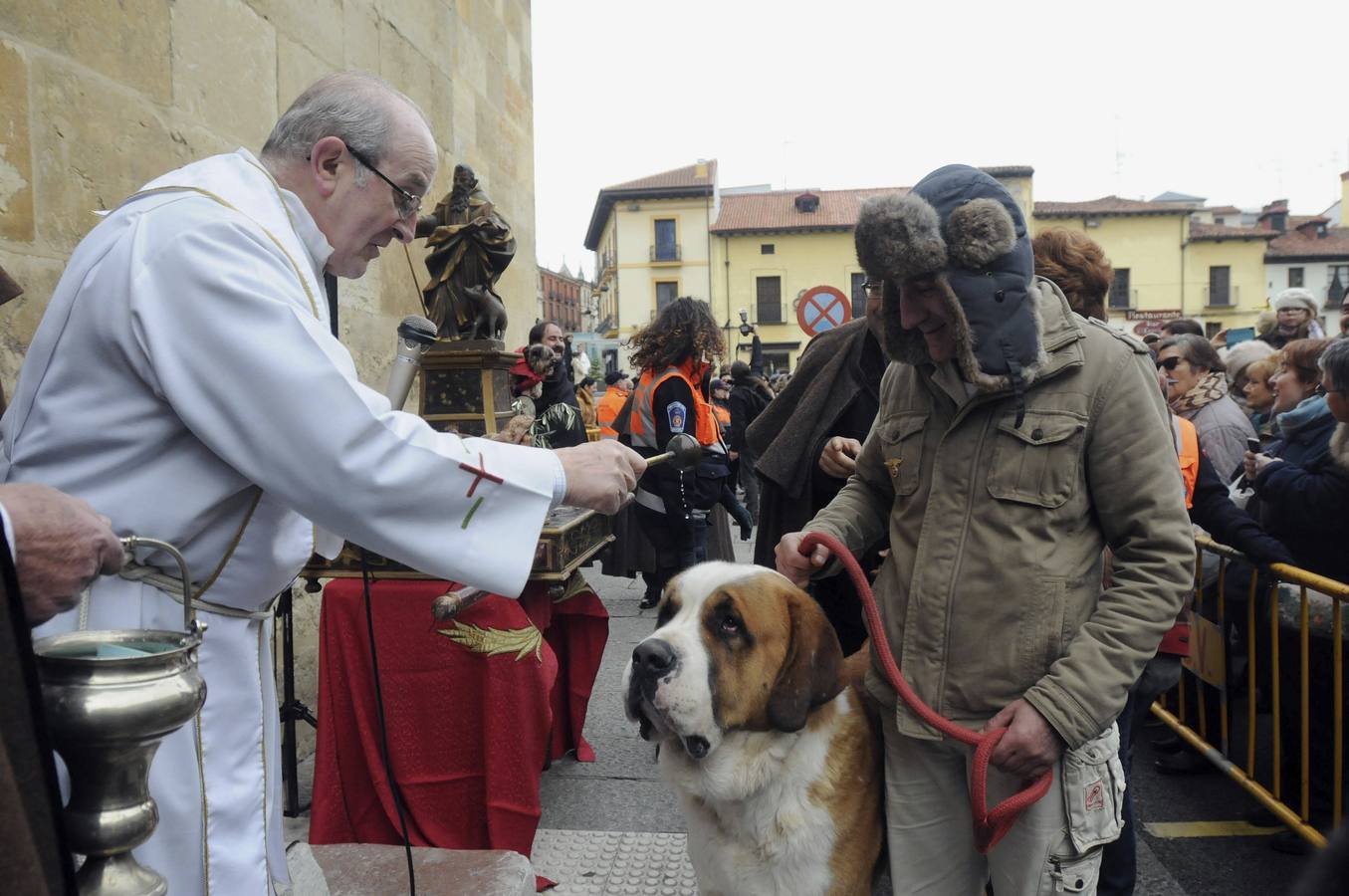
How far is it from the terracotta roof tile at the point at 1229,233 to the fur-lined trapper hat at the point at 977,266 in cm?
5830

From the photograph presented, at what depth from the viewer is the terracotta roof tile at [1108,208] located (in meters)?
51.8

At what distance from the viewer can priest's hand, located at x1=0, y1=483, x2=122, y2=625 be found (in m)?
1.16

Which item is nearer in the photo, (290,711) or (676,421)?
(290,711)

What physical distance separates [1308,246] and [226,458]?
64486 millimetres

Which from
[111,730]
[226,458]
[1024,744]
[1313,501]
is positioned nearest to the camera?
[111,730]

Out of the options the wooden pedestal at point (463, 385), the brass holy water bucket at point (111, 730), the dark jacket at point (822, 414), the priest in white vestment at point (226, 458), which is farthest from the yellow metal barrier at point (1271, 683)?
the brass holy water bucket at point (111, 730)

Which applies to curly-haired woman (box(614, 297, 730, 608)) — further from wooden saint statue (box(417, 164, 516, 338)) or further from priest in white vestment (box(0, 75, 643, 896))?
priest in white vestment (box(0, 75, 643, 896))

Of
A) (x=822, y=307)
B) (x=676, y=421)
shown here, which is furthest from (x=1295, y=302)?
(x=676, y=421)

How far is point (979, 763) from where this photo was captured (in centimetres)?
202

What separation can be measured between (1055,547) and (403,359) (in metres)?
2.06

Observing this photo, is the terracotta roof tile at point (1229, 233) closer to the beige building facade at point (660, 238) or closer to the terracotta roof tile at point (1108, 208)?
the terracotta roof tile at point (1108, 208)

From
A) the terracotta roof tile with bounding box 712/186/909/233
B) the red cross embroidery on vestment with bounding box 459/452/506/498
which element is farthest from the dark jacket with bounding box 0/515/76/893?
the terracotta roof tile with bounding box 712/186/909/233

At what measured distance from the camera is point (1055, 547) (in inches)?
81.7

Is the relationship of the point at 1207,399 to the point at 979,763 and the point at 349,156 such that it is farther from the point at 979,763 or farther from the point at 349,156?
the point at 349,156
